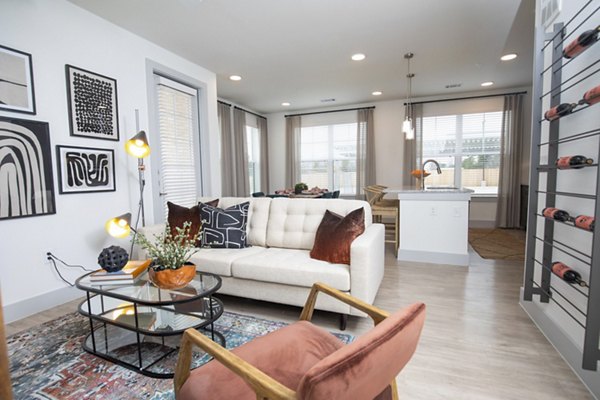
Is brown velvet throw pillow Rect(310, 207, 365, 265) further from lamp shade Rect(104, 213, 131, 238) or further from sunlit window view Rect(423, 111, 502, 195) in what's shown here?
sunlit window view Rect(423, 111, 502, 195)

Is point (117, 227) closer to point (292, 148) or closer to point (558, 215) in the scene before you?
point (558, 215)

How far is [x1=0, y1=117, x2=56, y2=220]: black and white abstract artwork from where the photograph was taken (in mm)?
2273

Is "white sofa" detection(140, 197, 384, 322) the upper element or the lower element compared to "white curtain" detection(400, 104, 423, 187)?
lower

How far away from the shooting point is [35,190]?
8.03 ft

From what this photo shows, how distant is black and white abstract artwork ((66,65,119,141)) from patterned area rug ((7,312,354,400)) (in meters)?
1.73

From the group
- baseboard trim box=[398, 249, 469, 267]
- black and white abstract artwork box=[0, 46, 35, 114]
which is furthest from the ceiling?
baseboard trim box=[398, 249, 469, 267]

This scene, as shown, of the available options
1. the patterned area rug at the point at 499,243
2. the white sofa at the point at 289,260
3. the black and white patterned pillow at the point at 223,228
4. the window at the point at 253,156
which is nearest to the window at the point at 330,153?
the window at the point at 253,156

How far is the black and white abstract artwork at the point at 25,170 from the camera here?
2.27 meters

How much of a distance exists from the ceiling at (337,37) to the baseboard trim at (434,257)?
261 centimetres

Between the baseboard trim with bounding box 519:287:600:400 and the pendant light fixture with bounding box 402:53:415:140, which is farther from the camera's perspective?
the pendant light fixture with bounding box 402:53:415:140

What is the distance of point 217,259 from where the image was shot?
2.49 meters

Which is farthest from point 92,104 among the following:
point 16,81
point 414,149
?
point 414,149

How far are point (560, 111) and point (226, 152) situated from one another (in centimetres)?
493

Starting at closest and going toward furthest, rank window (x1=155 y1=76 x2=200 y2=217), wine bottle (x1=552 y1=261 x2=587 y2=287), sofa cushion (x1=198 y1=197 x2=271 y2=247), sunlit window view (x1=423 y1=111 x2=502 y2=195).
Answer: wine bottle (x1=552 y1=261 x2=587 y2=287)
sofa cushion (x1=198 y1=197 x2=271 y2=247)
window (x1=155 y1=76 x2=200 y2=217)
sunlit window view (x1=423 y1=111 x2=502 y2=195)
